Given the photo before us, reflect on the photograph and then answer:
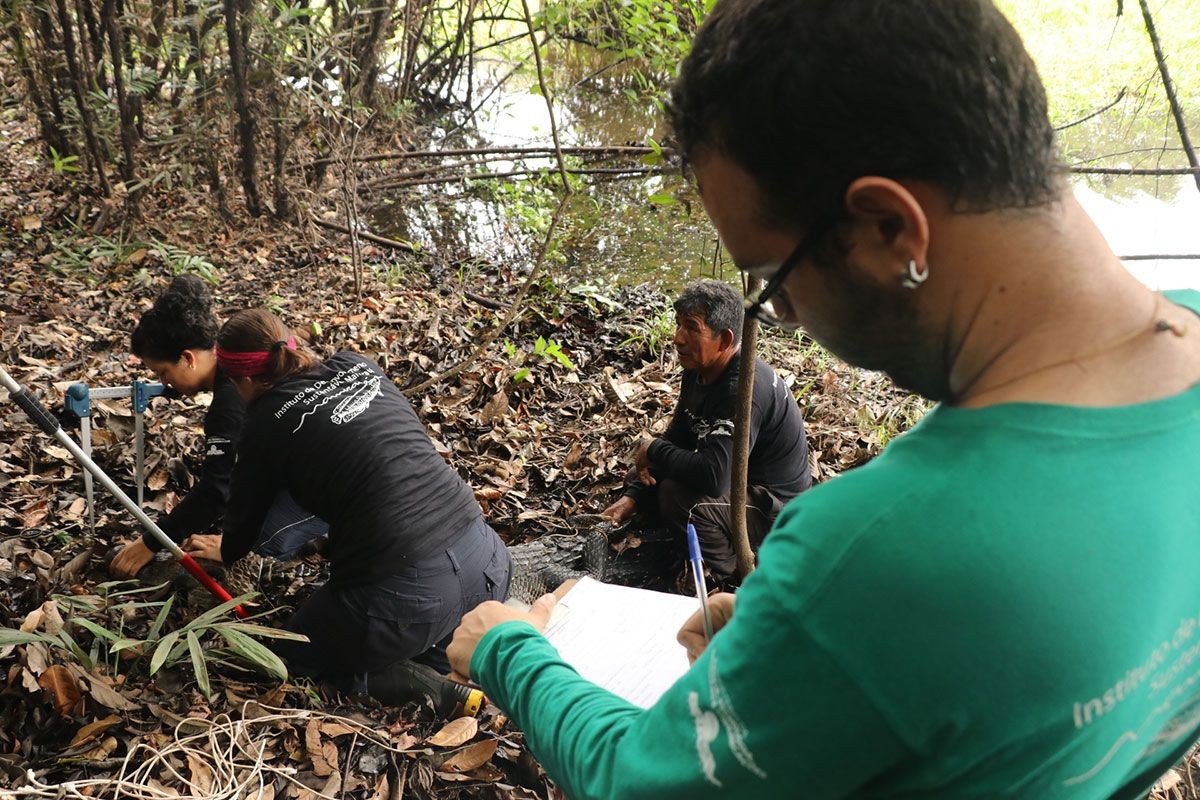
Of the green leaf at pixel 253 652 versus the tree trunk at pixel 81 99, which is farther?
the tree trunk at pixel 81 99

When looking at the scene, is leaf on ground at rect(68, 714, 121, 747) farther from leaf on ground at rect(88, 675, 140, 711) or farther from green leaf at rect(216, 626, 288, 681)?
green leaf at rect(216, 626, 288, 681)

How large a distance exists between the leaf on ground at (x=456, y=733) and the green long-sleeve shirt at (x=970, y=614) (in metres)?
2.04

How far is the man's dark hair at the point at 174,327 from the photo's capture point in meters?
3.42

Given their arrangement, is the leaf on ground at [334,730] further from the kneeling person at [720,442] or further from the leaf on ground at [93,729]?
the kneeling person at [720,442]

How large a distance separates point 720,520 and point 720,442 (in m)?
0.37

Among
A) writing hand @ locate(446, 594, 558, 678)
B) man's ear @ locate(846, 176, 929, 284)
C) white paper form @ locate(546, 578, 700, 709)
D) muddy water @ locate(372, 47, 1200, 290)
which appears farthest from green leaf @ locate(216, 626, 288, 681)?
muddy water @ locate(372, 47, 1200, 290)

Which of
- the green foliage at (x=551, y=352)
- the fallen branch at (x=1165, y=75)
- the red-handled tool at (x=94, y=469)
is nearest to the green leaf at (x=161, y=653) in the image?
the red-handled tool at (x=94, y=469)

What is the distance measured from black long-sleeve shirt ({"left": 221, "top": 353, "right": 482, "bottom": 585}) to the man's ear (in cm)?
236

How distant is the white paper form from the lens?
73.7 inches

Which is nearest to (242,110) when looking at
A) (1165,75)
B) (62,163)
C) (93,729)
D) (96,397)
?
(62,163)

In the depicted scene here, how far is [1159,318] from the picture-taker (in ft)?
2.85

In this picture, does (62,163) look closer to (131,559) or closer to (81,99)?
(81,99)

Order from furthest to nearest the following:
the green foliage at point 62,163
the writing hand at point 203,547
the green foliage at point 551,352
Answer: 1. the green foliage at point 62,163
2. the green foliage at point 551,352
3. the writing hand at point 203,547

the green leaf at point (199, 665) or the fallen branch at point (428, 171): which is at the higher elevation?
the fallen branch at point (428, 171)
